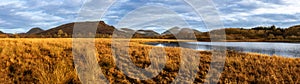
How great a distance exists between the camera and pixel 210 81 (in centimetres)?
1262

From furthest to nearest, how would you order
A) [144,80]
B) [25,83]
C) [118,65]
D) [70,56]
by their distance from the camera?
[70,56]
[118,65]
[144,80]
[25,83]

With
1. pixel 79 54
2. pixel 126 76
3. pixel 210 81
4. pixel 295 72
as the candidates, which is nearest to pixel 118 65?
pixel 126 76

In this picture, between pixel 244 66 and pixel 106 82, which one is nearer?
pixel 106 82

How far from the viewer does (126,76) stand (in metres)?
12.6

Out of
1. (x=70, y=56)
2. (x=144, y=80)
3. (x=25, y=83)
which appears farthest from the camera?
(x=70, y=56)

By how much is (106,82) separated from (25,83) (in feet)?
9.41

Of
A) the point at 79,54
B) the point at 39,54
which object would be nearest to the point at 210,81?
the point at 79,54

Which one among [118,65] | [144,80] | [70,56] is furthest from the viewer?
[70,56]

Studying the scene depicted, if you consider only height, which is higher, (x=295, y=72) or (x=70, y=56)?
(x=70, y=56)

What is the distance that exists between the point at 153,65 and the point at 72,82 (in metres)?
4.26

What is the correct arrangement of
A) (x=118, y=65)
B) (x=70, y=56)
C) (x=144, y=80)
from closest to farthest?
1. (x=144, y=80)
2. (x=118, y=65)
3. (x=70, y=56)

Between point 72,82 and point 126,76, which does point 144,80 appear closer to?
point 126,76

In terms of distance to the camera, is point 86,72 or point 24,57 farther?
point 24,57

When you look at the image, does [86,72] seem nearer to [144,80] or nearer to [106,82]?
[106,82]
